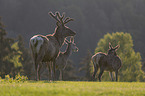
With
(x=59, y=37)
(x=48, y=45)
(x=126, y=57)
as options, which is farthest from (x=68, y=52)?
(x=126, y=57)

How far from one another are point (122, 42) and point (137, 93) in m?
32.9

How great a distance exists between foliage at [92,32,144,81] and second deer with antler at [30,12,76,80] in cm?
2486

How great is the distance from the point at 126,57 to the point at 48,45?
2819 cm

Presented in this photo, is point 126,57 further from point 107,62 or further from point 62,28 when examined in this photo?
point 62,28

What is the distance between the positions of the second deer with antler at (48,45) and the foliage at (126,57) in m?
24.9

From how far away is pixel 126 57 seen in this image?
39062mm

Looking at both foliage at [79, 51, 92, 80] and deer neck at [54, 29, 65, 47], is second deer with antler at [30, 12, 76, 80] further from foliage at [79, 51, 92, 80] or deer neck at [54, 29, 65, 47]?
foliage at [79, 51, 92, 80]

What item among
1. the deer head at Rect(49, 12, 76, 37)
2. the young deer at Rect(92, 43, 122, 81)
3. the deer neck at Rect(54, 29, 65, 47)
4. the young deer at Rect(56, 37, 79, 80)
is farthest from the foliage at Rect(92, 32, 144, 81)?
the deer neck at Rect(54, 29, 65, 47)

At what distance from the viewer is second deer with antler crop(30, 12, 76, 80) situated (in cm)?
1230

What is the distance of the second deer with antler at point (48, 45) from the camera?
484 inches

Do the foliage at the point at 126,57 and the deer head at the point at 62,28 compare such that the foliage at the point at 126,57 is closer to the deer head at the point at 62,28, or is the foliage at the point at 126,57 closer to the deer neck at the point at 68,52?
the deer neck at the point at 68,52

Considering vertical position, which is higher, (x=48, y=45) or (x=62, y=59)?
(x=48, y=45)

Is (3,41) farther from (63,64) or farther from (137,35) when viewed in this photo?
(137,35)

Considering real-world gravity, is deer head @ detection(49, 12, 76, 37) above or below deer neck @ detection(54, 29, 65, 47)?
above
